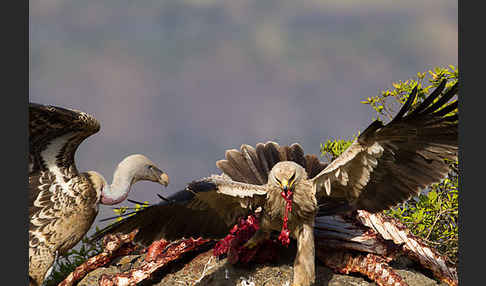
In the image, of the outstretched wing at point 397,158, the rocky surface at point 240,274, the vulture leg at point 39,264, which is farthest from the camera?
the rocky surface at point 240,274

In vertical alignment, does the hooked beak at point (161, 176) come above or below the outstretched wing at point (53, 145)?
below

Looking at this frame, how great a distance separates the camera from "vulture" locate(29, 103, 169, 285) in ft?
18.6

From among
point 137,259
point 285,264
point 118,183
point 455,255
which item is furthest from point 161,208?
point 455,255

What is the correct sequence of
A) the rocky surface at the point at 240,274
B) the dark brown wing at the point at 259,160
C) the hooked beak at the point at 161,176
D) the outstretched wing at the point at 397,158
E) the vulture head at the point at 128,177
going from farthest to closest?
1. the dark brown wing at the point at 259,160
2. the hooked beak at the point at 161,176
3. the rocky surface at the point at 240,274
4. the vulture head at the point at 128,177
5. the outstretched wing at the point at 397,158

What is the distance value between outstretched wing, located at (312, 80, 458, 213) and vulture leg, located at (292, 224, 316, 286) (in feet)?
1.49

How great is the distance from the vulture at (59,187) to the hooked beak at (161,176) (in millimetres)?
388

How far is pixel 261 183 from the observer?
6633 millimetres

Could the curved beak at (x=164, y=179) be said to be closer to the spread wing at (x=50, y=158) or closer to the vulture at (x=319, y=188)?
the vulture at (x=319, y=188)

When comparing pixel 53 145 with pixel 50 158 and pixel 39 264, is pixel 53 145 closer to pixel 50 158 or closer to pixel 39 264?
pixel 50 158

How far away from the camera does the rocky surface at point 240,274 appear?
20.3 ft

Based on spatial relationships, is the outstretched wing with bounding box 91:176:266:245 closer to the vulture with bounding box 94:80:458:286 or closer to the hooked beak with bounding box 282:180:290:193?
the vulture with bounding box 94:80:458:286

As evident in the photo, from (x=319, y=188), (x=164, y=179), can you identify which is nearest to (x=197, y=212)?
(x=164, y=179)

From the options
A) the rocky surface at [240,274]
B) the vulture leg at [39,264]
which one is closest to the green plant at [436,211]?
the rocky surface at [240,274]

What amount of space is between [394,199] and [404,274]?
101cm
